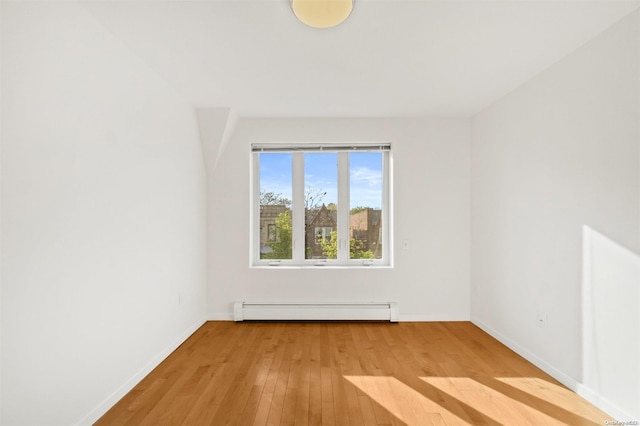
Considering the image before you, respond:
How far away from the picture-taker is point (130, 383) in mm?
2314

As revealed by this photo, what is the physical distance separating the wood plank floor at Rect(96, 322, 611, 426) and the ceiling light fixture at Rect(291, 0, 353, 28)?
2.27 meters

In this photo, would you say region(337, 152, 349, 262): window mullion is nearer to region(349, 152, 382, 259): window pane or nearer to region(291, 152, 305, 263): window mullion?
region(349, 152, 382, 259): window pane

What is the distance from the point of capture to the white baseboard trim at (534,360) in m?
2.34

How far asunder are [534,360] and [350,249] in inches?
82.1

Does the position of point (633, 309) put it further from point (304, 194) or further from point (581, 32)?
point (304, 194)

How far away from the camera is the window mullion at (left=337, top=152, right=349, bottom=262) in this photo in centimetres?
407

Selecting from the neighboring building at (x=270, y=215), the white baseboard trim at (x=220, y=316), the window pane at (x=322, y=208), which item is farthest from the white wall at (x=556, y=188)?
the white baseboard trim at (x=220, y=316)

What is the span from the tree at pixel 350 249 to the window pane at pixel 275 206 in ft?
1.46

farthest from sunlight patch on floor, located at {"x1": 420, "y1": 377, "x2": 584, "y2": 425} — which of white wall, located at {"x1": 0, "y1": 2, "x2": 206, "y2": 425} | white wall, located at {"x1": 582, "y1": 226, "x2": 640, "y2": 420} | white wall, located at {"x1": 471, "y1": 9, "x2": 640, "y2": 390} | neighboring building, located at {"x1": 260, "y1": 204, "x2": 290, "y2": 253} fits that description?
neighboring building, located at {"x1": 260, "y1": 204, "x2": 290, "y2": 253}

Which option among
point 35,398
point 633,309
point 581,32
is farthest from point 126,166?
point 633,309

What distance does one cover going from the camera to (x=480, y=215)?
3656mm

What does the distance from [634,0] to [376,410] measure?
2761 mm

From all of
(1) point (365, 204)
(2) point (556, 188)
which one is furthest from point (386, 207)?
(2) point (556, 188)

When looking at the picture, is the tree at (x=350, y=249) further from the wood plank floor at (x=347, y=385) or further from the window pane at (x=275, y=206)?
the wood plank floor at (x=347, y=385)
